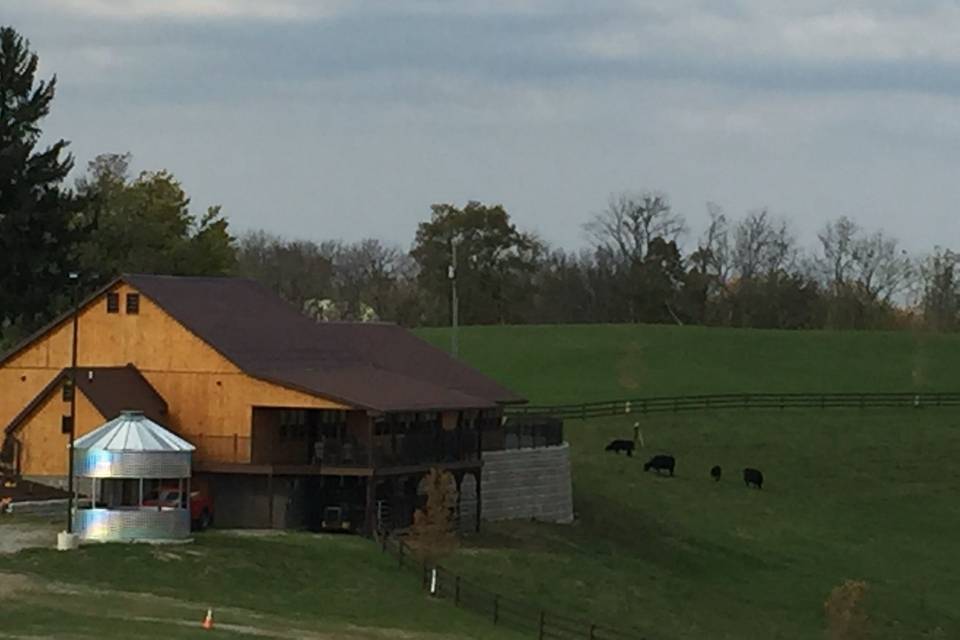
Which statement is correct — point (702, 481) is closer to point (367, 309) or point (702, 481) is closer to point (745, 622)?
point (745, 622)

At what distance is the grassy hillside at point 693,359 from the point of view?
10406 centimetres

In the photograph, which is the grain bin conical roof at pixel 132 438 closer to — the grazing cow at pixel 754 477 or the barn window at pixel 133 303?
the barn window at pixel 133 303

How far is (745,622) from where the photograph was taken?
54062mm

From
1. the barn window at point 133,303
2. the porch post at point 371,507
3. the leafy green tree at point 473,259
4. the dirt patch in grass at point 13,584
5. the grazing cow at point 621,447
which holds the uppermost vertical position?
the leafy green tree at point 473,259

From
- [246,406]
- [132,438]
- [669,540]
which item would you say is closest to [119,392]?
[246,406]

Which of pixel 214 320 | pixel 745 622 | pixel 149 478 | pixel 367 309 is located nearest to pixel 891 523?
pixel 745 622

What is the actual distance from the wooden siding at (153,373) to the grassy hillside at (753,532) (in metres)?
7.59

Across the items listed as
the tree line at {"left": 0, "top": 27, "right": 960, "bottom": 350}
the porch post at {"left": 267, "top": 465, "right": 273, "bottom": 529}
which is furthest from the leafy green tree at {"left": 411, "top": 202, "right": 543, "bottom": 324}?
the porch post at {"left": 267, "top": 465, "right": 273, "bottom": 529}

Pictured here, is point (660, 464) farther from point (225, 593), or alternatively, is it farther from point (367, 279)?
point (367, 279)

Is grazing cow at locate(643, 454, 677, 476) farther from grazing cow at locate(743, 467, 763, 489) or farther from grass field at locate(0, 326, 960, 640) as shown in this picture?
grazing cow at locate(743, 467, 763, 489)

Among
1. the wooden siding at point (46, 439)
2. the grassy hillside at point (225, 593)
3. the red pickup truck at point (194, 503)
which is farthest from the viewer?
the wooden siding at point (46, 439)

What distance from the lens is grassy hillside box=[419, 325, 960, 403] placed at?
104m

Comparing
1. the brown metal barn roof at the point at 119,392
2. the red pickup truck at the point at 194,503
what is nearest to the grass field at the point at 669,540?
the red pickup truck at the point at 194,503

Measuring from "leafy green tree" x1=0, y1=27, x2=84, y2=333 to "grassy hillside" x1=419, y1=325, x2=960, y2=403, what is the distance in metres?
27.5
